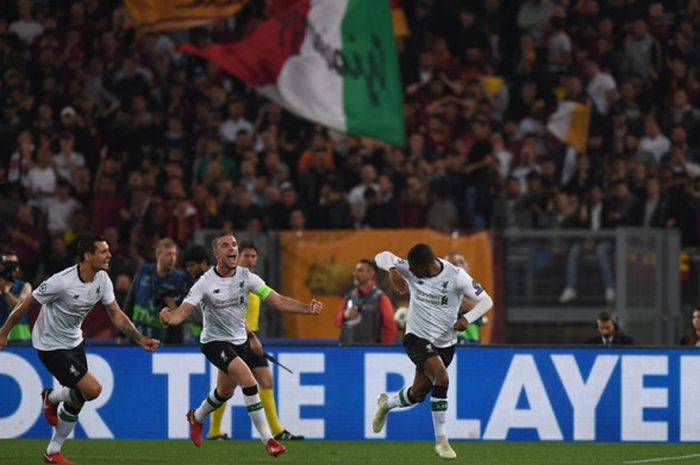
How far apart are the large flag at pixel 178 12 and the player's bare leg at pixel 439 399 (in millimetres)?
7346

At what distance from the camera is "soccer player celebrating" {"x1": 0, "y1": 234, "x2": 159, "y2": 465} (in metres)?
16.4

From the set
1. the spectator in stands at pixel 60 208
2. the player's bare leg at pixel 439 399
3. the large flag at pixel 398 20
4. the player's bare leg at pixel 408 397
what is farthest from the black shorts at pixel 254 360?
the large flag at pixel 398 20

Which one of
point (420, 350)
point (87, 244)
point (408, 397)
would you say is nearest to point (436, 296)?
point (420, 350)

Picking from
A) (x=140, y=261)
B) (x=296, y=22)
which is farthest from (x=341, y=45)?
(x=140, y=261)

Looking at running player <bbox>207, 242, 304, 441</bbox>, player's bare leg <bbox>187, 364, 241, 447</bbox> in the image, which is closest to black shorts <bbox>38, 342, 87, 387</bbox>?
player's bare leg <bbox>187, 364, 241, 447</bbox>

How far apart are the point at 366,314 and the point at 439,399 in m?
4.02

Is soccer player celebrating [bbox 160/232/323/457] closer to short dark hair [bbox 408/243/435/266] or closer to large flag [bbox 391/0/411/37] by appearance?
short dark hair [bbox 408/243/435/266]

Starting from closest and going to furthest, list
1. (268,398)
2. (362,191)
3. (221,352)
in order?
1. (221,352)
2. (268,398)
3. (362,191)

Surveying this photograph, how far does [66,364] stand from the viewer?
1647 centimetres

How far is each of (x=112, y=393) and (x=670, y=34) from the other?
11.8 m

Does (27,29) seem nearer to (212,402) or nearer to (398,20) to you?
(398,20)

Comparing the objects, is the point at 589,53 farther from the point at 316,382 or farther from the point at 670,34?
the point at 316,382

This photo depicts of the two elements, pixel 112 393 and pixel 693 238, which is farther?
pixel 693 238

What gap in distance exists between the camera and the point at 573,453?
18312 mm
